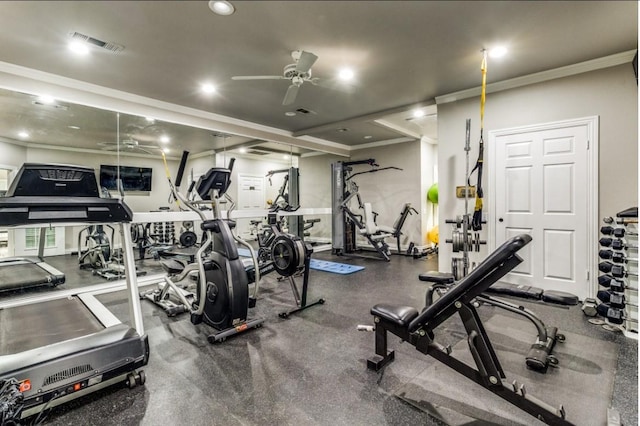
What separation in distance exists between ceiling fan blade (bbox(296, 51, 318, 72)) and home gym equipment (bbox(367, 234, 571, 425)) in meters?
2.34

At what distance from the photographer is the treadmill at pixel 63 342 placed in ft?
5.43

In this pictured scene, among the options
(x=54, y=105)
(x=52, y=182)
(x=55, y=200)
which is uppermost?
(x=54, y=105)

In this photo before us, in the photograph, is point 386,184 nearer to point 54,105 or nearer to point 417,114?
point 417,114

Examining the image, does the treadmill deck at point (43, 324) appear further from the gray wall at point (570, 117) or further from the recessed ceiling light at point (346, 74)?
the gray wall at point (570, 117)

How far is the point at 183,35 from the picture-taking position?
9.46ft

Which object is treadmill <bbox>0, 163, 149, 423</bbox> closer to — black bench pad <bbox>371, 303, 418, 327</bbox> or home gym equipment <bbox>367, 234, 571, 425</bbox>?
black bench pad <bbox>371, 303, 418, 327</bbox>

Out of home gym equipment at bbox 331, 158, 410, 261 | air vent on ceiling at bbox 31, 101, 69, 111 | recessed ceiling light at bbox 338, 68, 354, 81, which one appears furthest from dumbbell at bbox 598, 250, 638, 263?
air vent on ceiling at bbox 31, 101, 69, 111

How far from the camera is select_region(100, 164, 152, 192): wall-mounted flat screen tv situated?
4285mm

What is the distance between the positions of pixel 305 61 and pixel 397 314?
8.00 feet

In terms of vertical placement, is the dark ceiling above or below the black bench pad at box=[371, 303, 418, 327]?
above

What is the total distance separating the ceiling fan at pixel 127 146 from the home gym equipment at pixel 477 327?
14.2ft

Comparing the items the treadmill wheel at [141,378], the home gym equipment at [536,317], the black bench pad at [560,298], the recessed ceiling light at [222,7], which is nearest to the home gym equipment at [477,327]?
the home gym equipment at [536,317]

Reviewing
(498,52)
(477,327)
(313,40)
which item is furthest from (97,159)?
(498,52)

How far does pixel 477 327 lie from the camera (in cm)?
166
